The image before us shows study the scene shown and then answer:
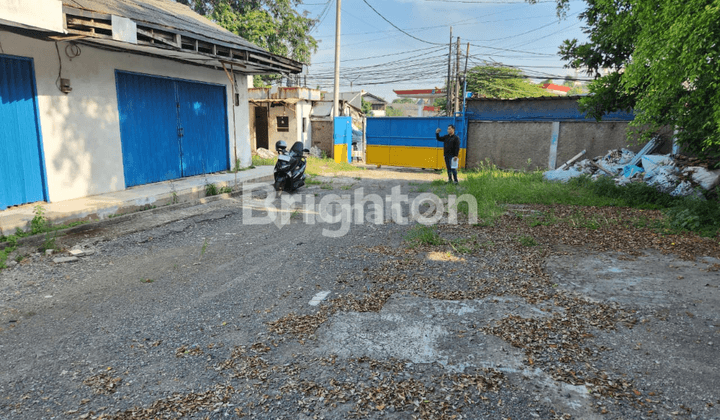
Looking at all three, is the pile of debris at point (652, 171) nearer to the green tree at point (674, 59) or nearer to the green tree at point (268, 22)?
the green tree at point (674, 59)

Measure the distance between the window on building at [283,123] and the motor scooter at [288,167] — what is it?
11060 millimetres

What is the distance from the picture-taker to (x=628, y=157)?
1293 cm

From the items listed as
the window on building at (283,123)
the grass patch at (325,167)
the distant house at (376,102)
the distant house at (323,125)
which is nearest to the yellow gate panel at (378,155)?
the grass patch at (325,167)

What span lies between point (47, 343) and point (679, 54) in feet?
23.0

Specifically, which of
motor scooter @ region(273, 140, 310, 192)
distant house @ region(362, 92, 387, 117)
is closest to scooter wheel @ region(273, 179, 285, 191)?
motor scooter @ region(273, 140, 310, 192)

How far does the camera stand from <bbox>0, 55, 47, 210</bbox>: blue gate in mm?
6543

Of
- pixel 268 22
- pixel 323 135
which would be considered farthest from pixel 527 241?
pixel 268 22

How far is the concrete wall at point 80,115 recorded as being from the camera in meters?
7.02

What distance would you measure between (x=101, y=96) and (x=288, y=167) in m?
3.80

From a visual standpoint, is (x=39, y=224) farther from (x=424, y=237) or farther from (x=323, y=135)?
(x=323, y=135)

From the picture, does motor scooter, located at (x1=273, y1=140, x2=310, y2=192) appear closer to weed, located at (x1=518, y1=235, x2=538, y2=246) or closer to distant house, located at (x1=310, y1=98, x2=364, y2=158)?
weed, located at (x1=518, y1=235, x2=538, y2=246)

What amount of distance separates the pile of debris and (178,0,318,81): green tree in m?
17.2

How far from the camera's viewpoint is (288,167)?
9766 millimetres

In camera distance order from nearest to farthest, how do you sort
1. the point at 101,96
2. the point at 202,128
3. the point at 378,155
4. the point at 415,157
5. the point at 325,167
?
the point at 101,96
the point at 202,128
the point at 325,167
the point at 415,157
the point at 378,155
